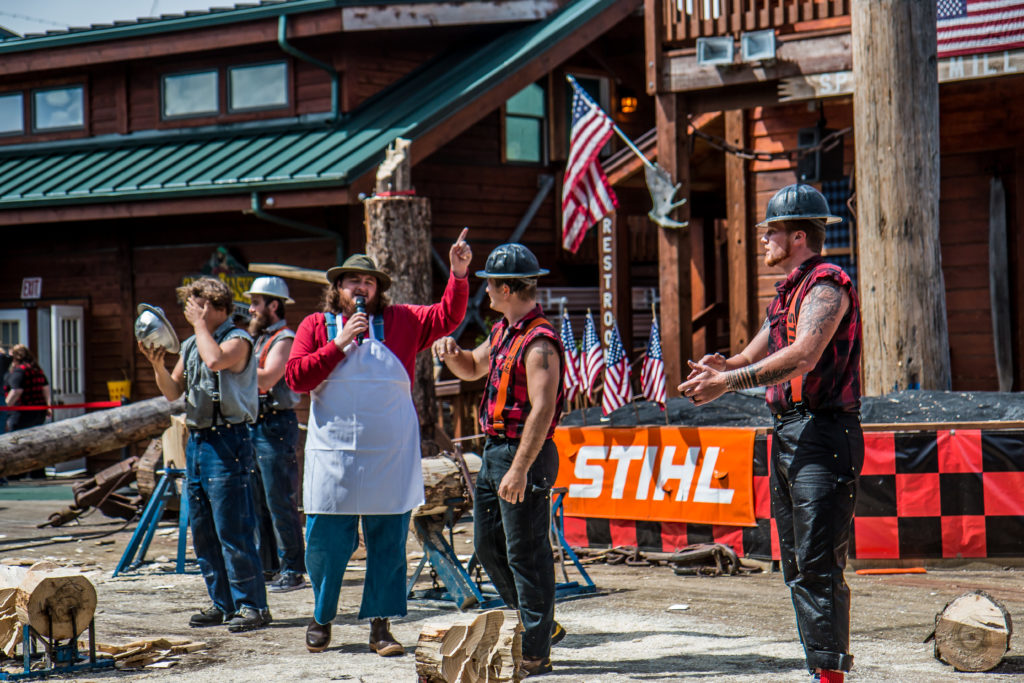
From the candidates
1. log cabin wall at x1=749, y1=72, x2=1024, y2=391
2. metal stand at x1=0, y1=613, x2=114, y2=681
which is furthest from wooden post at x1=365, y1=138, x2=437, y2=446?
log cabin wall at x1=749, y1=72, x2=1024, y2=391

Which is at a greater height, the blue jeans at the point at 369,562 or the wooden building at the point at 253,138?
the wooden building at the point at 253,138

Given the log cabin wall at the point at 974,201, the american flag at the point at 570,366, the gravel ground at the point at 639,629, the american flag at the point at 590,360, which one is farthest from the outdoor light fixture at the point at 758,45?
the gravel ground at the point at 639,629

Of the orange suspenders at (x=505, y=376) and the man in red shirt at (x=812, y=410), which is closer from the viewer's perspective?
the man in red shirt at (x=812, y=410)

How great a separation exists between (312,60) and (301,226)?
105 inches

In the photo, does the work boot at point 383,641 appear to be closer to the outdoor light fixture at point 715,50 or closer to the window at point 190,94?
the outdoor light fixture at point 715,50

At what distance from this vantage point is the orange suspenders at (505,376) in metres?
5.60

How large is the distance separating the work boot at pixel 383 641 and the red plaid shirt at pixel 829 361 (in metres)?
2.29

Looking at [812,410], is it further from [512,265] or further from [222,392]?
[222,392]

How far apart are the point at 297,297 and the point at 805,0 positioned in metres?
7.87

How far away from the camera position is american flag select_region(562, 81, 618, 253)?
40.1ft

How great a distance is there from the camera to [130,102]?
18.6 m

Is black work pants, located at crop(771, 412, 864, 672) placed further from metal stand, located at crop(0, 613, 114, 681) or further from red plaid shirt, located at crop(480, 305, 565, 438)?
metal stand, located at crop(0, 613, 114, 681)

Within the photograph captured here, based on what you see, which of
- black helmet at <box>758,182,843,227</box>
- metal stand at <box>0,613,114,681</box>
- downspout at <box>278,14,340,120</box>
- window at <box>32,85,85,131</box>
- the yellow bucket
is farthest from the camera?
window at <box>32,85,85,131</box>

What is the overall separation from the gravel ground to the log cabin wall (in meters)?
5.86
